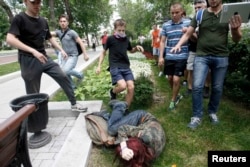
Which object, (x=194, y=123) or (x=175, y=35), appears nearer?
(x=194, y=123)

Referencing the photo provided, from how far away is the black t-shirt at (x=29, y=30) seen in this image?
368 cm

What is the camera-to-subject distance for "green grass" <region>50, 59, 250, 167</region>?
10.8 ft

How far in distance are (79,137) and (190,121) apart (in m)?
1.89

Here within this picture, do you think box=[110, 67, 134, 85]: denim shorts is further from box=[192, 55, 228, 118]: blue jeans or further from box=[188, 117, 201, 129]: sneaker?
box=[188, 117, 201, 129]: sneaker

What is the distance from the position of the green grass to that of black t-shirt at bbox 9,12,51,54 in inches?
73.9

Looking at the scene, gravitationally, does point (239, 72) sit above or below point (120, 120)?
above

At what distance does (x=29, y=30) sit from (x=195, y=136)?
296 cm

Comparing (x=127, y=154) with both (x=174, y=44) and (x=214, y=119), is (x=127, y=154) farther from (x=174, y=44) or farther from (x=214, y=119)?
(x=174, y=44)

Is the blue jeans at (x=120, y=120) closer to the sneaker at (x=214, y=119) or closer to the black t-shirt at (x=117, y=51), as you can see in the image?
the black t-shirt at (x=117, y=51)

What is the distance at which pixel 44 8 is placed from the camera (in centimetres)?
3155

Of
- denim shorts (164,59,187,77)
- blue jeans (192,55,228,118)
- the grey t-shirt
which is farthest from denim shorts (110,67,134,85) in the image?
the grey t-shirt

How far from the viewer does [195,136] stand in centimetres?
382

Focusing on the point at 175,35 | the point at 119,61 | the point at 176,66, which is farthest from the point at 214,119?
the point at 119,61

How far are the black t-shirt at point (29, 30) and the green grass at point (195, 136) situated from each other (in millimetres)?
1878
